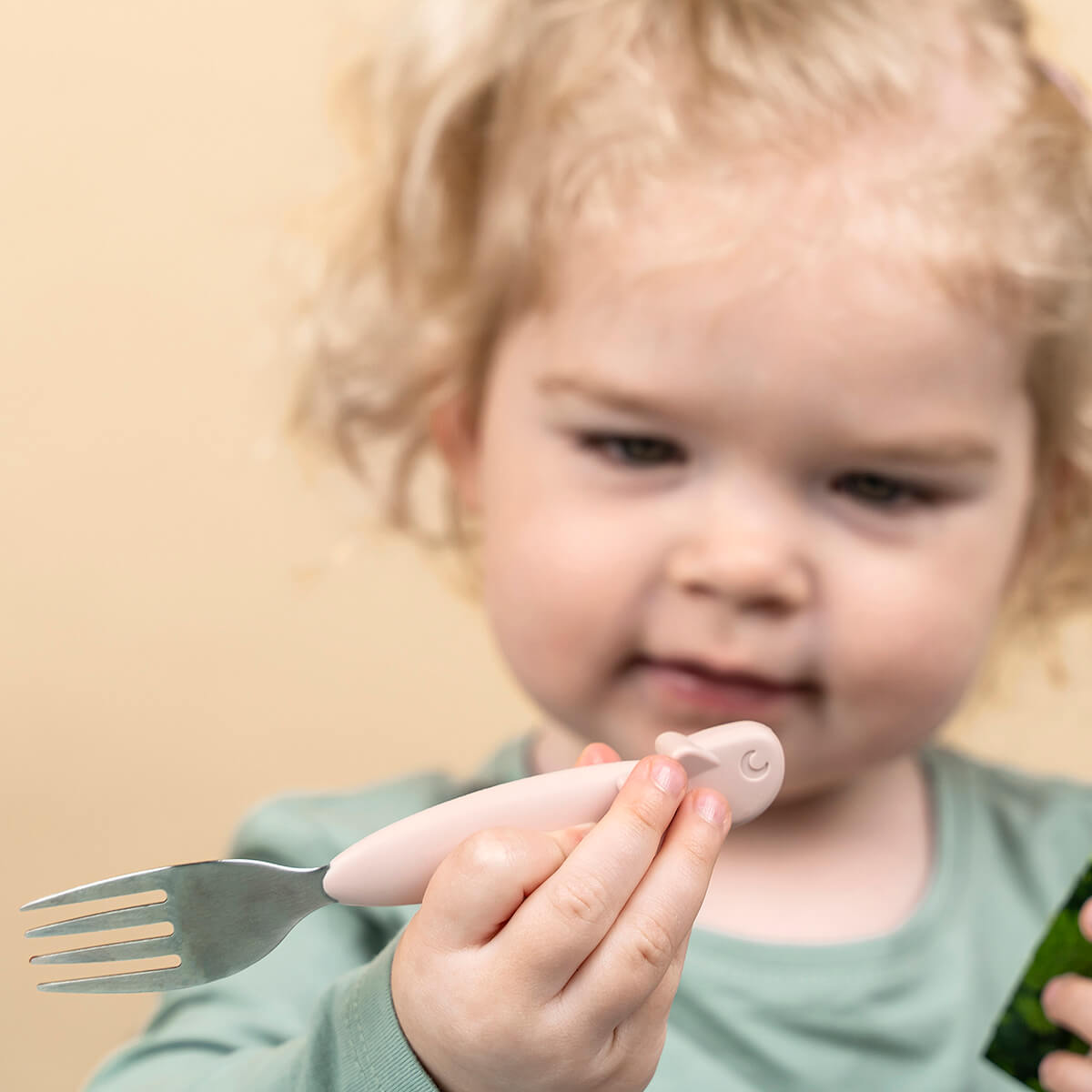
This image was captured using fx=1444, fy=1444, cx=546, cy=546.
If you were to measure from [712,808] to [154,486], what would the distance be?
820 millimetres

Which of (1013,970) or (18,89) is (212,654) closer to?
(18,89)

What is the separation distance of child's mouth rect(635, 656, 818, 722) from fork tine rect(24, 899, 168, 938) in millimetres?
292

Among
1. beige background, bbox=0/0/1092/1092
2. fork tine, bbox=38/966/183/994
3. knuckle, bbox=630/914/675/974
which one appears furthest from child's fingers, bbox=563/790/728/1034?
beige background, bbox=0/0/1092/1092

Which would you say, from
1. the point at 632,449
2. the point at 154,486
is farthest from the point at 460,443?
the point at 154,486

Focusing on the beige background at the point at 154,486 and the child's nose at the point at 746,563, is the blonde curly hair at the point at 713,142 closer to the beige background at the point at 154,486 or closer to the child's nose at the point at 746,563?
the child's nose at the point at 746,563

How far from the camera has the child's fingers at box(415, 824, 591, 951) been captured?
471 mm

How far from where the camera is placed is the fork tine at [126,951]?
472mm

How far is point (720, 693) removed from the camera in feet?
2.26

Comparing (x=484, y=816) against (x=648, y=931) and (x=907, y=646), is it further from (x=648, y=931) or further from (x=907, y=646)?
(x=907, y=646)

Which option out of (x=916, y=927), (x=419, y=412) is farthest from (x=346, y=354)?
(x=916, y=927)

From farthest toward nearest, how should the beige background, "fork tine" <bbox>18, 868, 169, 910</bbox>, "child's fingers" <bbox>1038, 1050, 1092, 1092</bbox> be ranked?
the beige background, "child's fingers" <bbox>1038, 1050, 1092, 1092</bbox>, "fork tine" <bbox>18, 868, 169, 910</bbox>

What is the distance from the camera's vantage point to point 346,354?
106 cm

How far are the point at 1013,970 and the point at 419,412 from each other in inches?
20.3

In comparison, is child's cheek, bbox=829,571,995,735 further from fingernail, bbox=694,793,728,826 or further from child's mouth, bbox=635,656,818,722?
fingernail, bbox=694,793,728,826
